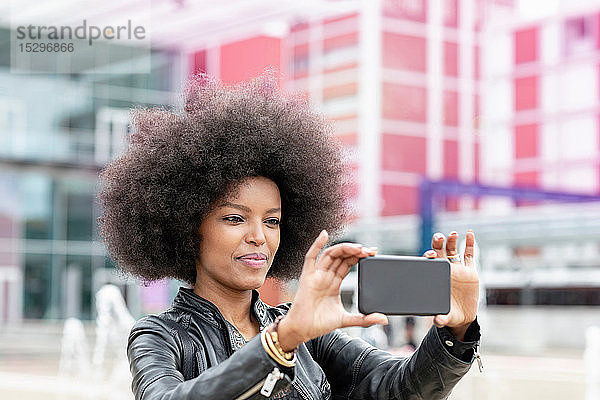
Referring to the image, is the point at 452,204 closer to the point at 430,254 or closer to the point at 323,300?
the point at 430,254

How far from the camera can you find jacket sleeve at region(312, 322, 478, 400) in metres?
2.13

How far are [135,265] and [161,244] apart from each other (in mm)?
120

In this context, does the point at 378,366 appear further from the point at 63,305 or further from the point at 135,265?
the point at 63,305

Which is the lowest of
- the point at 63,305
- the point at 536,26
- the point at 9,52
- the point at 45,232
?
the point at 63,305

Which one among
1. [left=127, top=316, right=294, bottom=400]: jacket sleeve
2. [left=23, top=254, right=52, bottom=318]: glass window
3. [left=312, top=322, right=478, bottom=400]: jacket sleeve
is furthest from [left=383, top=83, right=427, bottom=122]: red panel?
[left=127, top=316, right=294, bottom=400]: jacket sleeve

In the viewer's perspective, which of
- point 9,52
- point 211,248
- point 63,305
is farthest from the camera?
point 63,305

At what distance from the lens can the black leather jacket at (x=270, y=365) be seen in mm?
→ 1792

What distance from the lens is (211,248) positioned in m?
2.25

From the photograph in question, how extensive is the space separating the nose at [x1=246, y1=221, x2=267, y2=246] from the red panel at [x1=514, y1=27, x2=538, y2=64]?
108ft

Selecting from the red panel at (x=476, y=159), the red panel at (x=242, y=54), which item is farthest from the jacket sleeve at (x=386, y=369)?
the red panel at (x=476, y=159)

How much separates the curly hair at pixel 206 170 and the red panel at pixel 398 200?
31596mm

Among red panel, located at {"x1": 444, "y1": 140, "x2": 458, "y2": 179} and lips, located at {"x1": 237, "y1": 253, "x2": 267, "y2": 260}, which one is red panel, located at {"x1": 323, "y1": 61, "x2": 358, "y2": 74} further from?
lips, located at {"x1": 237, "y1": 253, "x2": 267, "y2": 260}

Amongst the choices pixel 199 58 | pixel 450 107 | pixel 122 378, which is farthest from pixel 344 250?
pixel 450 107

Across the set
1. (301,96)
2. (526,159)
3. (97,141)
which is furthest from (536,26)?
(301,96)
